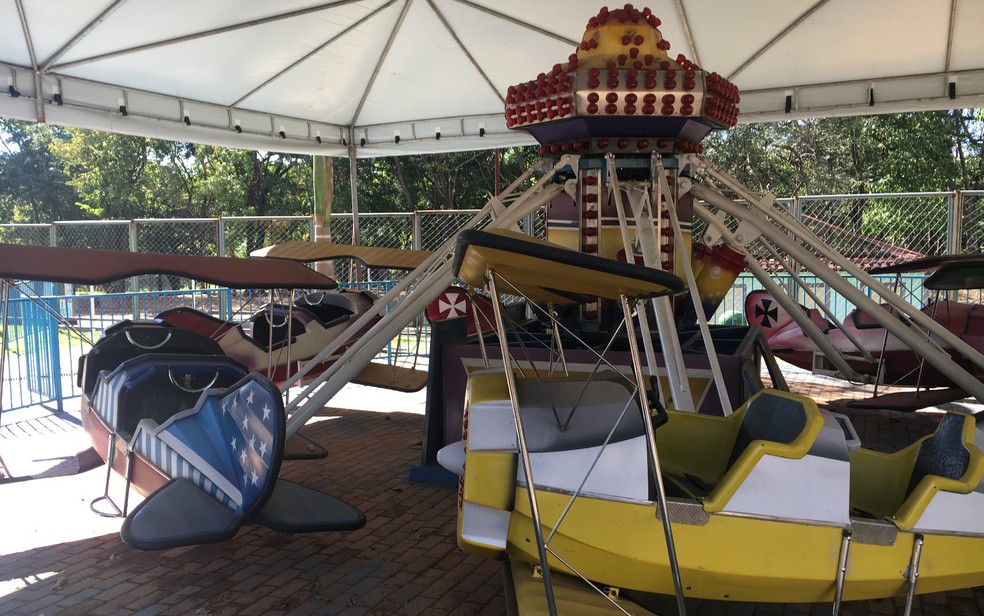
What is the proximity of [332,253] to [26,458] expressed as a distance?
10.8 ft

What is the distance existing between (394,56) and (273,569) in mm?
6751

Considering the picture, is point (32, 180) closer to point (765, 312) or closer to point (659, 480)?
point (765, 312)

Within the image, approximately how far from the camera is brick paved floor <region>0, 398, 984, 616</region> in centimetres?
348

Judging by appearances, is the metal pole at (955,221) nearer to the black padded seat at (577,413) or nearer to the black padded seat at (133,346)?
the black padded seat at (577,413)

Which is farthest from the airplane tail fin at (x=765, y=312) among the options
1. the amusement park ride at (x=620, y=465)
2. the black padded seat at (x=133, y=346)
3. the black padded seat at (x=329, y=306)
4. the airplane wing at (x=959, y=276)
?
the black padded seat at (x=133, y=346)

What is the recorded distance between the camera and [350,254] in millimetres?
7879

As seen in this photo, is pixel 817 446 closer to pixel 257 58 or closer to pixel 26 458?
pixel 26 458

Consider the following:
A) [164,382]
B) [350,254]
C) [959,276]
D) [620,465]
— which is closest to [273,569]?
[164,382]

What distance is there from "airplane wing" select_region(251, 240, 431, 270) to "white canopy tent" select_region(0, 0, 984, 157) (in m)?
2.09

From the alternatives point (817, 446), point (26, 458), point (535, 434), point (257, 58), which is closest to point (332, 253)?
point (257, 58)

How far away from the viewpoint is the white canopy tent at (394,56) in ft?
22.1

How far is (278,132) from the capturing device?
9.82 metres

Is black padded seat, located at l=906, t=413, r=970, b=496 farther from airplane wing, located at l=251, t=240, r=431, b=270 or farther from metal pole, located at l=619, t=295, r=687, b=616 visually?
airplane wing, located at l=251, t=240, r=431, b=270

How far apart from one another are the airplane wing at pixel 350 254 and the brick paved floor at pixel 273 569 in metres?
3.06
